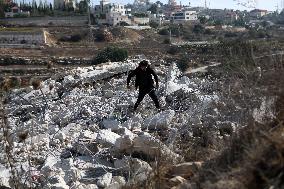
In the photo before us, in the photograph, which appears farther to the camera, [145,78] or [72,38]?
[72,38]

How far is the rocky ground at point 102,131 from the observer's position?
5699 millimetres

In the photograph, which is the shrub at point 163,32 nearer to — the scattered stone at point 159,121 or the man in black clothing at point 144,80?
the man in black clothing at point 144,80

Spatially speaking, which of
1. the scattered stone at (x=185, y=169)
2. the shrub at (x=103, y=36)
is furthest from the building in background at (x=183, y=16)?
the scattered stone at (x=185, y=169)

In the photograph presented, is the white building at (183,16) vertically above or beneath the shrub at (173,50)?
above

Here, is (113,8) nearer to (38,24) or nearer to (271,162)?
(38,24)

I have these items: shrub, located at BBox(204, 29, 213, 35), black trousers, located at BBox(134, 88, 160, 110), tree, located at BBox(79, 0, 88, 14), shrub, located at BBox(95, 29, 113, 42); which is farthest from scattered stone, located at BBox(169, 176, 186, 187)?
tree, located at BBox(79, 0, 88, 14)

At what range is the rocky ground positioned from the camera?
570cm

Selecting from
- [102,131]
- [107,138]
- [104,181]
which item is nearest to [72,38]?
[102,131]

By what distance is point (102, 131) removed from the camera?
285 inches

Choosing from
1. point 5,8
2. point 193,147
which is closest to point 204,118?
point 193,147

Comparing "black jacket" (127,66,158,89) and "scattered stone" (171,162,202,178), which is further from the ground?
"black jacket" (127,66,158,89)

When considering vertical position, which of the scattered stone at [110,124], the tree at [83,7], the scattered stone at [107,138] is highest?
the tree at [83,7]

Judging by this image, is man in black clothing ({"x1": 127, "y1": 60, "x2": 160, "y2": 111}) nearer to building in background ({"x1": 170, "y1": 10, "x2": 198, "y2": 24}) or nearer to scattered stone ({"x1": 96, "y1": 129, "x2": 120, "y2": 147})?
scattered stone ({"x1": 96, "y1": 129, "x2": 120, "y2": 147})

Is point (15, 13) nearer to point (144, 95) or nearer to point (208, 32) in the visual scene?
point (208, 32)
